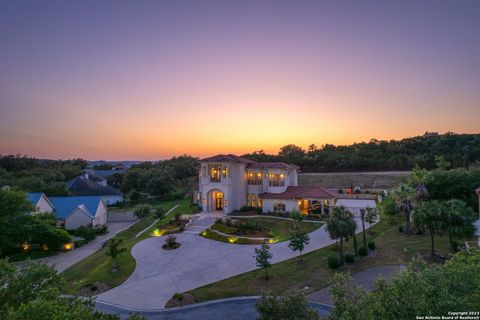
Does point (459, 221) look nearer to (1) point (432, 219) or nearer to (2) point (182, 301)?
(1) point (432, 219)

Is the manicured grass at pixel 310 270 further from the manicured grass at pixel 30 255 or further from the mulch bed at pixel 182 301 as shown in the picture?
the manicured grass at pixel 30 255

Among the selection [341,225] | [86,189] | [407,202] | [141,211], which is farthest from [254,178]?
[86,189]

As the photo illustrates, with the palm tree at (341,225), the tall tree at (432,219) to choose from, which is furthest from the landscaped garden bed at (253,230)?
the tall tree at (432,219)

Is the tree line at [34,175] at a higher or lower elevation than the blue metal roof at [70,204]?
higher

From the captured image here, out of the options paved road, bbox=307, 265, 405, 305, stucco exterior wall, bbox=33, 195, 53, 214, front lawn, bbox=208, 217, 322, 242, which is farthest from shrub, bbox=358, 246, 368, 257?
stucco exterior wall, bbox=33, 195, 53, 214

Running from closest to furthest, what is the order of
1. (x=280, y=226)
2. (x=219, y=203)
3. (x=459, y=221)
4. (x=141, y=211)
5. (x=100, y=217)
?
(x=459, y=221), (x=280, y=226), (x=219, y=203), (x=100, y=217), (x=141, y=211)

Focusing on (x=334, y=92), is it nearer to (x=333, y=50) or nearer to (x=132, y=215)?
(x=333, y=50)
